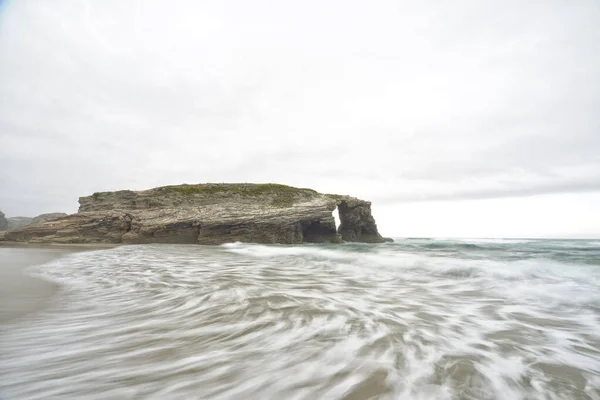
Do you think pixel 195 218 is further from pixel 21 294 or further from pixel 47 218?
pixel 21 294

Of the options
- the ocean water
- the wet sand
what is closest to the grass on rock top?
the wet sand

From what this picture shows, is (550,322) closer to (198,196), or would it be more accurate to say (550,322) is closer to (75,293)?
(75,293)

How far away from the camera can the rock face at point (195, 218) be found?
83.6 feet

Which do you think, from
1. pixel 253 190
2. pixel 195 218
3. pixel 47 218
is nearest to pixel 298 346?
pixel 195 218

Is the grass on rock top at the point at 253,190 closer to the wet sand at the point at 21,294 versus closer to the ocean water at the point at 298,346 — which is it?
the wet sand at the point at 21,294

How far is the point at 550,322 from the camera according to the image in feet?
10.5

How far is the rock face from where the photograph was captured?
25484 millimetres

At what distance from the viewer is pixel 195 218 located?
1029 inches

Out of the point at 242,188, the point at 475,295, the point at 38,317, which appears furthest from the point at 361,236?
the point at 38,317

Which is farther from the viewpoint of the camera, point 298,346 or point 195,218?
point 195,218

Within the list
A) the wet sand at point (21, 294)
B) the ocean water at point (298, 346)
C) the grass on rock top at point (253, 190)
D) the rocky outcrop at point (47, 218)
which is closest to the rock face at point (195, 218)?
the grass on rock top at point (253, 190)

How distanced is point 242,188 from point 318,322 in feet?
105

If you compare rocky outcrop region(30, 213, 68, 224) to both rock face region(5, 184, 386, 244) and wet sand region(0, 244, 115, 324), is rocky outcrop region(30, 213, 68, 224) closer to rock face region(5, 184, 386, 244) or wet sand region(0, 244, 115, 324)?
rock face region(5, 184, 386, 244)

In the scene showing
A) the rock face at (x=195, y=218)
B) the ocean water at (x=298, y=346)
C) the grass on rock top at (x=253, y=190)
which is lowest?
the ocean water at (x=298, y=346)
